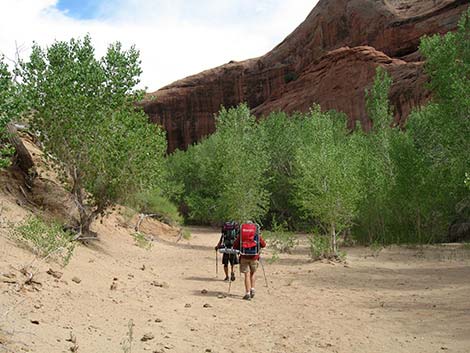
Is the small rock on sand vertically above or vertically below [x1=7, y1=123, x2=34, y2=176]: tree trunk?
below

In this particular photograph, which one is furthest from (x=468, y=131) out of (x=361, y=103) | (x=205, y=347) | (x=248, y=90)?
(x=248, y=90)

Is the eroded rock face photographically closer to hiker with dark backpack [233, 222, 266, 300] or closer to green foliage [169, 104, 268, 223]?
green foliage [169, 104, 268, 223]

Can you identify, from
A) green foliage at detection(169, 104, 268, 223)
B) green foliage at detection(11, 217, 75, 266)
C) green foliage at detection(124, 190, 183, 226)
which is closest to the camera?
green foliage at detection(11, 217, 75, 266)

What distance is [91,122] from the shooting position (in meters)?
15.0

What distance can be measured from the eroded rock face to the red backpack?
97.8 ft

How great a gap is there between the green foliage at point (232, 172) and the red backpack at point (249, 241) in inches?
600

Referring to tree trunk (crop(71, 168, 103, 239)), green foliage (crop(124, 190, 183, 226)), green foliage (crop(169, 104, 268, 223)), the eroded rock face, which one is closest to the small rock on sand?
tree trunk (crop(71, 168, 103, 239))

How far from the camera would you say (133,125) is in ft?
52.2

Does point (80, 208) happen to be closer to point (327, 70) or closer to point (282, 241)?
point (282, 241)

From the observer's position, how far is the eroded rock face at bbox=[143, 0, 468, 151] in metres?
54.9

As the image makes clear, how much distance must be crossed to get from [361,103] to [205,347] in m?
52.7

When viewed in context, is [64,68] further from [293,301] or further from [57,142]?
[293,301]

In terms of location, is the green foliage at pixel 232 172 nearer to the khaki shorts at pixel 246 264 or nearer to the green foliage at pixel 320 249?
the green foliage at pixel 320 249

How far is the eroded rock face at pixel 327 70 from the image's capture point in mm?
54906
